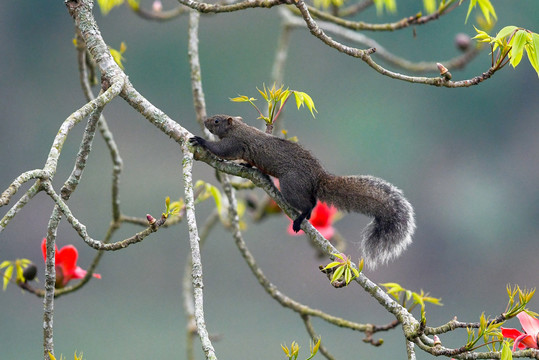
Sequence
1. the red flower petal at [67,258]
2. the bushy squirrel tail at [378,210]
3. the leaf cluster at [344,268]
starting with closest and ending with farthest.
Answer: the leaf cluster at [344,268]
the bushy squirrel tail at [378,210]
the red flower petal at [67,258]

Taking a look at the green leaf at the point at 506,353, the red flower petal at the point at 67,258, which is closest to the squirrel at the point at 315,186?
the red flower petal at the point at 67,258

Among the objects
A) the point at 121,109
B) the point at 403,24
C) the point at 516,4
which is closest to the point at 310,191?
the point at 403,24

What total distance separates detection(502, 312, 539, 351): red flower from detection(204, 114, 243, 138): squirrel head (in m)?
0.97

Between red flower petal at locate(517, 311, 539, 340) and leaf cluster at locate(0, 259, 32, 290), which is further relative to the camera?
leaf cluster at locate(0, 259, 32, 290)

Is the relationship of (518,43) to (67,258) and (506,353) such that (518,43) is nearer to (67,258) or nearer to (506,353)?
(506,353)

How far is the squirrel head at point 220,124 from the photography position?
1.89 m

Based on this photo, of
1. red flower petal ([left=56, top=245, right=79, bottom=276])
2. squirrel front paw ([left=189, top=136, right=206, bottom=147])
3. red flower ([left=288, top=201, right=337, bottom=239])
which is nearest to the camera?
squirrel front paw ([left=189, top=136, right=206, bottom=147])

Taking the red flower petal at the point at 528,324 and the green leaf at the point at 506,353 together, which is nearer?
the green leaf at the point at 506,353

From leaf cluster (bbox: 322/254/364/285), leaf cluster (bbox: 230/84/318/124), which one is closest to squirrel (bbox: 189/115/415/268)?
leaf cluster (bbox: 230/84/318/124)

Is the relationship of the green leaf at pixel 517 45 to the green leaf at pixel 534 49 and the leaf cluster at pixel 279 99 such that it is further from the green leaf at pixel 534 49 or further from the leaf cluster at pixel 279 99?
the leaf cluster at pixel 279 99

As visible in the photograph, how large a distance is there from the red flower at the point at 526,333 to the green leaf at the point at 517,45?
1.36ft

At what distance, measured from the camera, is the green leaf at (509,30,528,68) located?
1.15 meters

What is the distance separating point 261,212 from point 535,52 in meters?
1.39

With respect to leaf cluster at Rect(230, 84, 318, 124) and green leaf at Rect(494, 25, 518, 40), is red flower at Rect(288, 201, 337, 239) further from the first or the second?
green leaf at Rect(494, 25, 518, 40)
